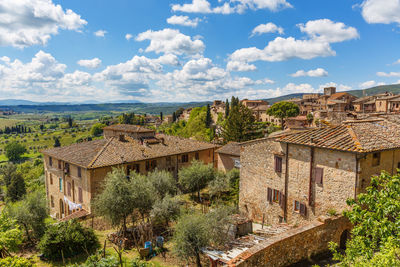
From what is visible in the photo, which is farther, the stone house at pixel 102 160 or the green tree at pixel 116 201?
the stone house at pixel 102 160

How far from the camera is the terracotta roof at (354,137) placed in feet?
46.2

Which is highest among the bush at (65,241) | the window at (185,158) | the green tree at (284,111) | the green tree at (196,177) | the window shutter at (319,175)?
the green tree at (284,111)

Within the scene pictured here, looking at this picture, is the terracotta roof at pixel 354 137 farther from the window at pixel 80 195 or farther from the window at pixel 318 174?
the window at pixel 80 195

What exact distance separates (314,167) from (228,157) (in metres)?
19.6

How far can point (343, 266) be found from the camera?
746 cm

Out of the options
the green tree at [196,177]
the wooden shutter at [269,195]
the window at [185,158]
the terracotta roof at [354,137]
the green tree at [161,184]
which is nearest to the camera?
the terracotta roof at [354,137]

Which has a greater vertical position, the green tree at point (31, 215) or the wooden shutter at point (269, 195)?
the wooden shutter at point (269, 195)

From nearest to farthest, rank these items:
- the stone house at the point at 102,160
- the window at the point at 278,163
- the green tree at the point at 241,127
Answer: the window at the point at 278,163 → the stone house at the point at 102,160 → the green tree at the point at 241,127

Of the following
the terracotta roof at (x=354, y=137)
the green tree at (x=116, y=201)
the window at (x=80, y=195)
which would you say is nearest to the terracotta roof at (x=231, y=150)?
the terracotta roof at (x=354, y=137)

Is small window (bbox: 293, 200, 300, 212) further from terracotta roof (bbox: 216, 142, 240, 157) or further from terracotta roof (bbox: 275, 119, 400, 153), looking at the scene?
terracotta roof (bbox: 216, 142, 240, 157)

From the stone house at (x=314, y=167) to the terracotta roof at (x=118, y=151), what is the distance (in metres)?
14.1

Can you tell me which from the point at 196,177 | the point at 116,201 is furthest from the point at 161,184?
the point at 116,201

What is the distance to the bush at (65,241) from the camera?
58.0 feet

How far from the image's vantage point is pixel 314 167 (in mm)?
15914
